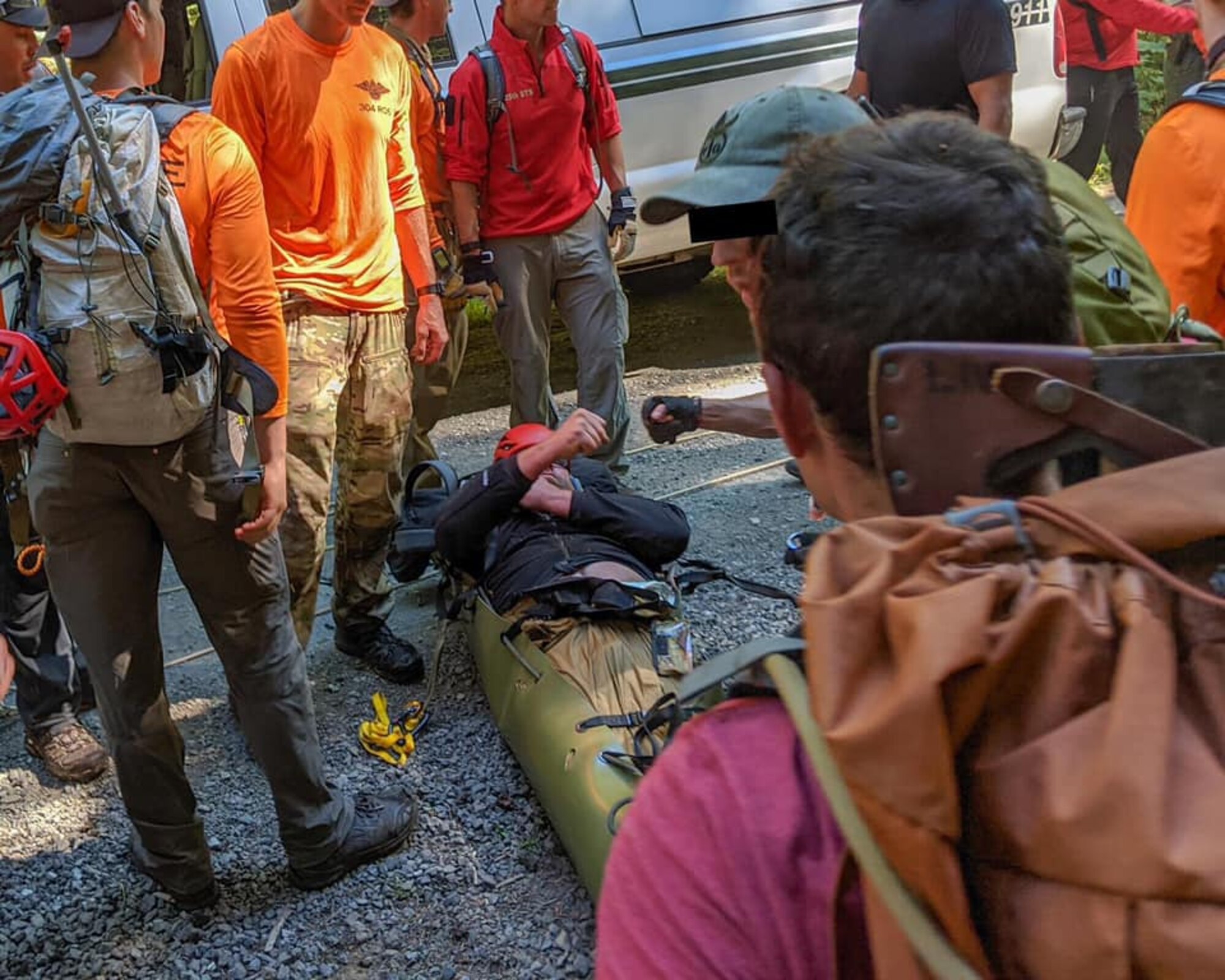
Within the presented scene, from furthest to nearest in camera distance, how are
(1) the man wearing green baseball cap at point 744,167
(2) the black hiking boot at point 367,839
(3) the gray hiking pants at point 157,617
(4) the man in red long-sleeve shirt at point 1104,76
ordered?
(4) the man in red long-sleeve shirt at point 1104,76 < (2) the black hiking boot at point 367,839 < (3) the gray hiking pants at point 157,617 < (1) the man wearing green baseball cap at point 744,167

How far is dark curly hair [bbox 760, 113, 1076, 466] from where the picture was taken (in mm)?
909

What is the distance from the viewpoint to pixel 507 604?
3346mm

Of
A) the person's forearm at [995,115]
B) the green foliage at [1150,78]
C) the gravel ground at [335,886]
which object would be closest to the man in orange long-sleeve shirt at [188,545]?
the gravel ground at [335,886]

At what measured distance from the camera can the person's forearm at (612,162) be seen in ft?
15.9

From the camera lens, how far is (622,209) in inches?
190

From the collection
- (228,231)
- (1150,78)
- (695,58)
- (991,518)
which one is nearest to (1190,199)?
(991,518)

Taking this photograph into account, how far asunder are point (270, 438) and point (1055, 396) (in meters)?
2.03

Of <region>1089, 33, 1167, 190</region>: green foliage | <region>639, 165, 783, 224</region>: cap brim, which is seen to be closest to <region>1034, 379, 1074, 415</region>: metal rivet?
<region>639, 165, 783, 224</region>: cap brim

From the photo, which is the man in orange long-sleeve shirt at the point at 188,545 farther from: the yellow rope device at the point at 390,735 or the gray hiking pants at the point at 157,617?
the yellow rope device at the point at 390,735

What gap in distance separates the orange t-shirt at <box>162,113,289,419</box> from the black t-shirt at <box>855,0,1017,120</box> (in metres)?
2.61

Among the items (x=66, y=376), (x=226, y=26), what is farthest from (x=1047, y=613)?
(x=226, y=26)

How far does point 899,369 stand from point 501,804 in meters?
2.45

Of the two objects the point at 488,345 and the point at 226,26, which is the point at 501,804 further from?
the point at 488,345

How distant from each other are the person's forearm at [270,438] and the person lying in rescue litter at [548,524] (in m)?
1.00
